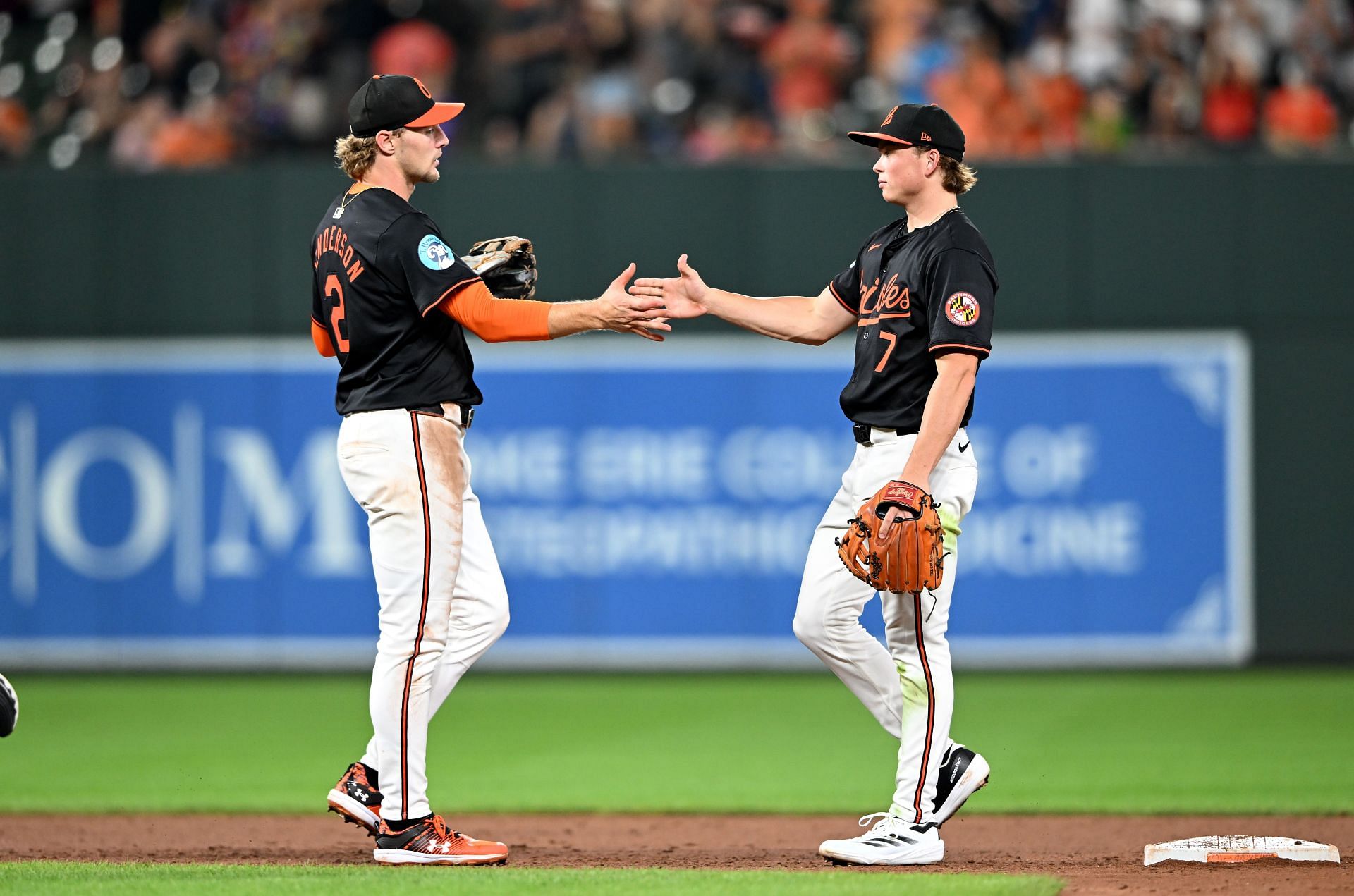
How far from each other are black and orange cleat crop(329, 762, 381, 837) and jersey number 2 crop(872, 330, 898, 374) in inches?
73.0

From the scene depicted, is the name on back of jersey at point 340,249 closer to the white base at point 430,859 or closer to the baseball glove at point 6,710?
the baseball glove at point 6,710

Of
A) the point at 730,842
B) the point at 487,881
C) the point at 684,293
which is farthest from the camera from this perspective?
the point at 730,842

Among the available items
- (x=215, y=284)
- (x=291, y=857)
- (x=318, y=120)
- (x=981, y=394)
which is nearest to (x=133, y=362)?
(x=215, y=284)

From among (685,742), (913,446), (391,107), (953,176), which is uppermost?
(391,107)

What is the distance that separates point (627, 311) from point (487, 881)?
1.61 m

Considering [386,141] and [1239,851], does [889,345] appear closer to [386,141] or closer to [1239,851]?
[386,141]

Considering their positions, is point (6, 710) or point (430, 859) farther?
point (6, 710)

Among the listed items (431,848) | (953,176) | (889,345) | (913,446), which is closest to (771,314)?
(889,345)

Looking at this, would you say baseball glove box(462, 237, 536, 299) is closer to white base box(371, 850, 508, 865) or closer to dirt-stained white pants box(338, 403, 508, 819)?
dirt-stained white pants box(338, 403, 508, 819)

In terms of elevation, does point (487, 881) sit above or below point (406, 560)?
below

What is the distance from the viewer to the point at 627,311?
4.98 metres

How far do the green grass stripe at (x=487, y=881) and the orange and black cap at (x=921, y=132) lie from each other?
6.60 ft

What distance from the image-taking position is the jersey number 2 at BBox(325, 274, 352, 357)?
16.5ft

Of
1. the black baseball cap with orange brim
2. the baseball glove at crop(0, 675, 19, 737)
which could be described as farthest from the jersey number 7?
the baseball glove at crop(0, 675, 19, 737)
